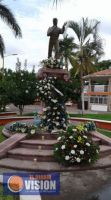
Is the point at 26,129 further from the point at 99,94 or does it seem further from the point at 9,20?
the point at 99,94

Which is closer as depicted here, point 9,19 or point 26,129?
point 26,129

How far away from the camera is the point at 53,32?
40.6 ft

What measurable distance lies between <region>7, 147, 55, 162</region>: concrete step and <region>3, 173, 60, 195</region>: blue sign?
103 cm

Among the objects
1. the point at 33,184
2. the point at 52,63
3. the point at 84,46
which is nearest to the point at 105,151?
the point at 52,63

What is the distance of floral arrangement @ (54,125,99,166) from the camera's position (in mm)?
8391

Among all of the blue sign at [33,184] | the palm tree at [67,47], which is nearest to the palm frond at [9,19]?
the blue sign at [33,184]

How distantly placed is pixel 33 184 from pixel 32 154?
2735mm

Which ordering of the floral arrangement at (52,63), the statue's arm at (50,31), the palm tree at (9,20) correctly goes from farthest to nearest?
1. the palm tree at (9,20)
2. the statue's arm at (50,31)
3. the floral arrangement at (52,63)

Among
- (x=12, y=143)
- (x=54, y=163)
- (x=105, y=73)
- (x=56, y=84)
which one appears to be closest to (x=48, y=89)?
(x=56, y=84)

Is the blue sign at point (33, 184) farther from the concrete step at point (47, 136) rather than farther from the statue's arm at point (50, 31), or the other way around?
the statue's arm at point (50, 31)

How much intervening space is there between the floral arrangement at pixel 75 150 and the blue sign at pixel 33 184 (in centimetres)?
60

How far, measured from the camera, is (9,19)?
682 inches

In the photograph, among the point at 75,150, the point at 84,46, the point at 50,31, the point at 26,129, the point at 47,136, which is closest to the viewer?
the point at 75,150

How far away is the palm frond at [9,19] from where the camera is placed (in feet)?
56.4
